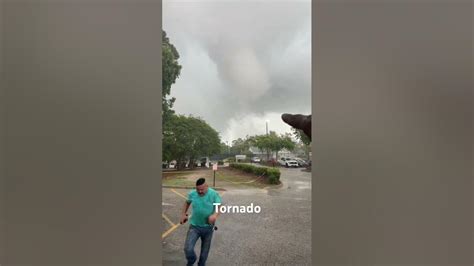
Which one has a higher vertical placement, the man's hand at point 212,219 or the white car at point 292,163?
the white car at point 292,163

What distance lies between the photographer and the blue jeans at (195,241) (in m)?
2.15

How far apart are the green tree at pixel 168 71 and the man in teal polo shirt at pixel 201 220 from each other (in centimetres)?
70

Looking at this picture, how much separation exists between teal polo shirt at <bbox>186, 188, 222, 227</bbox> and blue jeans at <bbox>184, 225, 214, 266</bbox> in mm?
49

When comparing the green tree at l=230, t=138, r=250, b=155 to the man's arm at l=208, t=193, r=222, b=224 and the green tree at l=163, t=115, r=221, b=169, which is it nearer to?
the green tree at l=163, t=115, r=221, b=169

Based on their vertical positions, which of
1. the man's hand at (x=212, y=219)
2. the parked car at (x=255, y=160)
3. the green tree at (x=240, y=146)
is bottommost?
the man's hand at (x=212, y=219)
